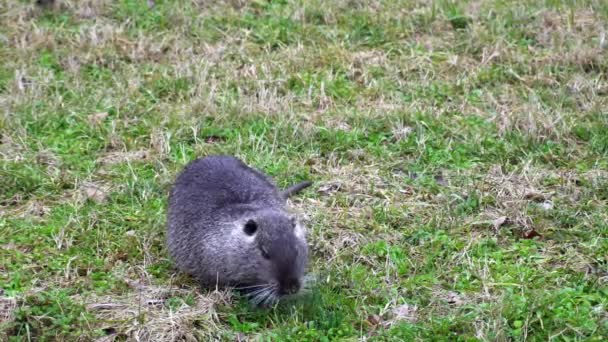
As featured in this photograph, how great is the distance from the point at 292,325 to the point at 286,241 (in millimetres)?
441

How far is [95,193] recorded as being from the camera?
579cm

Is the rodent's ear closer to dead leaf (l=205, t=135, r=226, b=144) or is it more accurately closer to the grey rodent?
the grey rodent

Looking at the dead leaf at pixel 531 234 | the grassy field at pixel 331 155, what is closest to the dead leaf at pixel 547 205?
the grassy field at pixel 331 155

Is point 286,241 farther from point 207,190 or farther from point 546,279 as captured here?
point 546,279

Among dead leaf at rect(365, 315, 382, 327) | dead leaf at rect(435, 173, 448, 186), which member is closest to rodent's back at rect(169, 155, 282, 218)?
dead leaf at rect(365, 315, 382, 327)

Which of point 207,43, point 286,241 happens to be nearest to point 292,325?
point 286,241

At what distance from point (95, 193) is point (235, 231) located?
1.54 meters

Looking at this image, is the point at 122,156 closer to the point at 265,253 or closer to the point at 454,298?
the point at 265,253

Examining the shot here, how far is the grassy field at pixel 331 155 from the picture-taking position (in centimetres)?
446

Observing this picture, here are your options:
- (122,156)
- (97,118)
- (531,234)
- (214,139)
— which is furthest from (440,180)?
(97,118)

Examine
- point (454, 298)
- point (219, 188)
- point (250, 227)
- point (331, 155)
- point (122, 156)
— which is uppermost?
point (250, 227)

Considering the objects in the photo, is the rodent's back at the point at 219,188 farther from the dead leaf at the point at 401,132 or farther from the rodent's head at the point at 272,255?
the dead leaf at the point at 401,132

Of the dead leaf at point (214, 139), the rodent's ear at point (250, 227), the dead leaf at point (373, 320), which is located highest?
the rodent's ear at point (250, 227)

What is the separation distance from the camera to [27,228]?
531 cm
